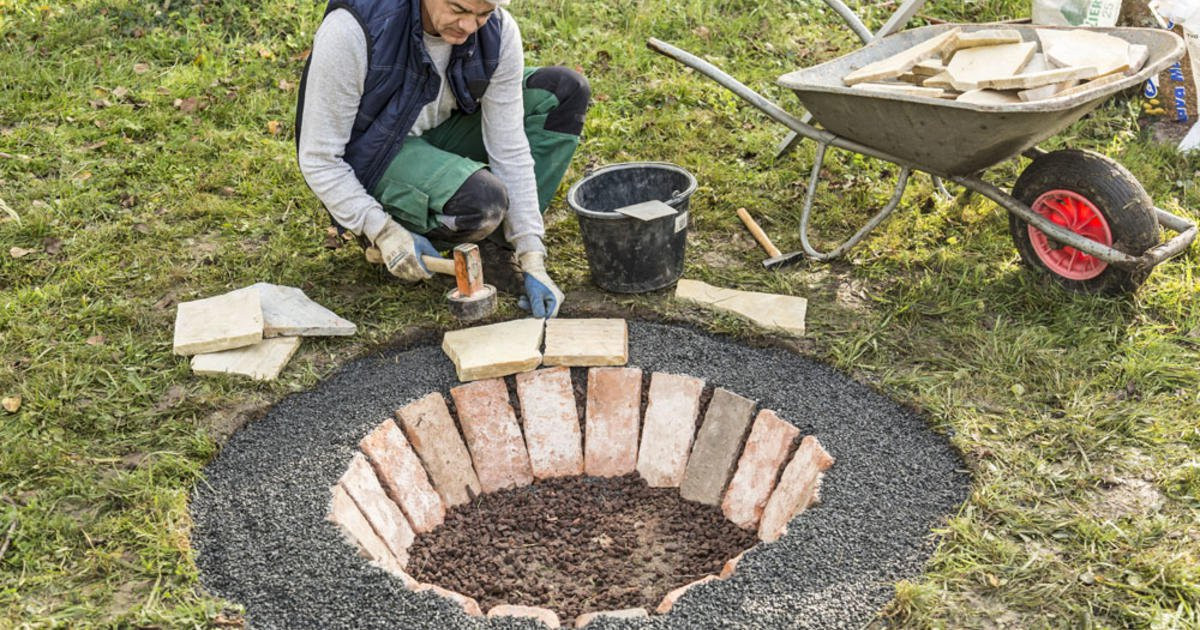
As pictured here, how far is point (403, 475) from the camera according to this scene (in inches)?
123

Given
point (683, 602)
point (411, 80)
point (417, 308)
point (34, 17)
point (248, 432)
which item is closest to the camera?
point (683, 602)

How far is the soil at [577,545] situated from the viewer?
2.91 meters

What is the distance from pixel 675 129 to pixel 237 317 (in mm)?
2461

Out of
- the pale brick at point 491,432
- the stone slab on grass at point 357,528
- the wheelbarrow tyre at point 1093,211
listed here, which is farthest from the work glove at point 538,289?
the wheelbarrow tyre at point 1093,211

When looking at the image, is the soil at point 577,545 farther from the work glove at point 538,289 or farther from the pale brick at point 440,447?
the work glove at point 538,289

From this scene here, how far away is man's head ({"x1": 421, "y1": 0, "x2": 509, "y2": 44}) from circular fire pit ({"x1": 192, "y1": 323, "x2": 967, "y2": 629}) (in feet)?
3.53

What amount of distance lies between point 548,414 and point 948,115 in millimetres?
1677

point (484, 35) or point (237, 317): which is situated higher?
point (484, 35)

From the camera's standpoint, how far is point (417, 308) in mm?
3783

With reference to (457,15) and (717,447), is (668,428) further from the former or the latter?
(457,15)

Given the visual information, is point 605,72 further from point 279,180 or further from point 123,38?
point 123,38

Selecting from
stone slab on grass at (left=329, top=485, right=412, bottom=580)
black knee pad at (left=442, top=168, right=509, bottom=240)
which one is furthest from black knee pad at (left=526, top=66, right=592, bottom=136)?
stone slab on grass at (left=329, top=485, right=412, bottom=580)

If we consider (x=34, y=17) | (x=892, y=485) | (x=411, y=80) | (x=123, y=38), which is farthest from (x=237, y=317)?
(x=34, y=17)

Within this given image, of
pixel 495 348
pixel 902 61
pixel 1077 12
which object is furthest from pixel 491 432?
pixel 1077 12
